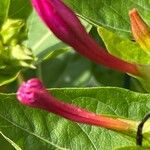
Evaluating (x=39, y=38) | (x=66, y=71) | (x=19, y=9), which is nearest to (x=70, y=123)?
(x=19, y=9)

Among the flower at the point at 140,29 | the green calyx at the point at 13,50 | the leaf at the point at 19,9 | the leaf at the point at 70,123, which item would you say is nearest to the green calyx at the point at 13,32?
the green calyx at the point at 13,50

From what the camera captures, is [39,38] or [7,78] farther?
[39,38]

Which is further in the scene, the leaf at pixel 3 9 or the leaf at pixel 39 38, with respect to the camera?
the leaf at pixel 39 38

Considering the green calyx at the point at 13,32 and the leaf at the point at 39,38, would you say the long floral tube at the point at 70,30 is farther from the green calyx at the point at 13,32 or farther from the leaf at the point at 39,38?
the leaf at the point at 39,38

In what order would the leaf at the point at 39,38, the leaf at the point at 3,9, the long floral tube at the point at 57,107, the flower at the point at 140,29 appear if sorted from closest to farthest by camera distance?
the long floral tube at the point at 57,107
the flower at the point at 140,29
the leaf at the point at 3,9
the leaf at the point at 39,38

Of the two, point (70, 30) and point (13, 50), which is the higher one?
point (70, 30)

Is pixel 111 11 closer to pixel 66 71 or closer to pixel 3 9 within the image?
pixel 3 9

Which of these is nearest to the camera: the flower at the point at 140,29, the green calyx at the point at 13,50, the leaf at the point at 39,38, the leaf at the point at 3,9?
the flower at the point at 140,29

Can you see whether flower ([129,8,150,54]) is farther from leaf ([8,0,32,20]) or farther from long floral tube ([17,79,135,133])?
leaf ([8,0,32,20])
